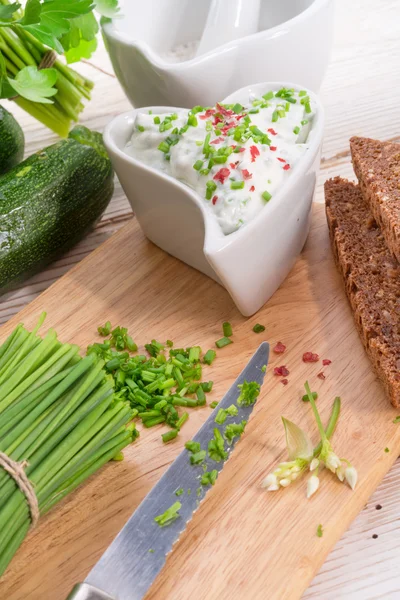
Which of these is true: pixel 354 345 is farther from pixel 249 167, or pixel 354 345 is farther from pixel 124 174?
pixel 124 174

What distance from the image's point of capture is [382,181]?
2.44 m

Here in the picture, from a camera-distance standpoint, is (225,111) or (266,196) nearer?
(266,196)

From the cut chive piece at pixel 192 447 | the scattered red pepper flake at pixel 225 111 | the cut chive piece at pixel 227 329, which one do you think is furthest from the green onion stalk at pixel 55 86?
the cut chive piece at pixel 192 447

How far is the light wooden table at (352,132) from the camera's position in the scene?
193 cm

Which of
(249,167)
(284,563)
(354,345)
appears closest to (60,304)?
(249,167)

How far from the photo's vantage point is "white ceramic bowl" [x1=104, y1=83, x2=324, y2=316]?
84.2 inches

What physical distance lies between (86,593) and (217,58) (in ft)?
6.41

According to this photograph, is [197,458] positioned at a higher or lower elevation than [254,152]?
lower

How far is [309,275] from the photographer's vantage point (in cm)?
250

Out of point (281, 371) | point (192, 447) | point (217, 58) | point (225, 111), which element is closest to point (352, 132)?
point (217, 58)

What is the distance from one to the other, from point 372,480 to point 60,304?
3.91 feet

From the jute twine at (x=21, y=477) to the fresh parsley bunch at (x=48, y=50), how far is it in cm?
142

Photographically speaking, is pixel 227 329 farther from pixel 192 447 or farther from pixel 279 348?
pixel 192 447

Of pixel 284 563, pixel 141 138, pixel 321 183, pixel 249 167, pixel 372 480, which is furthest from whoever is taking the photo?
pixel 321 183
